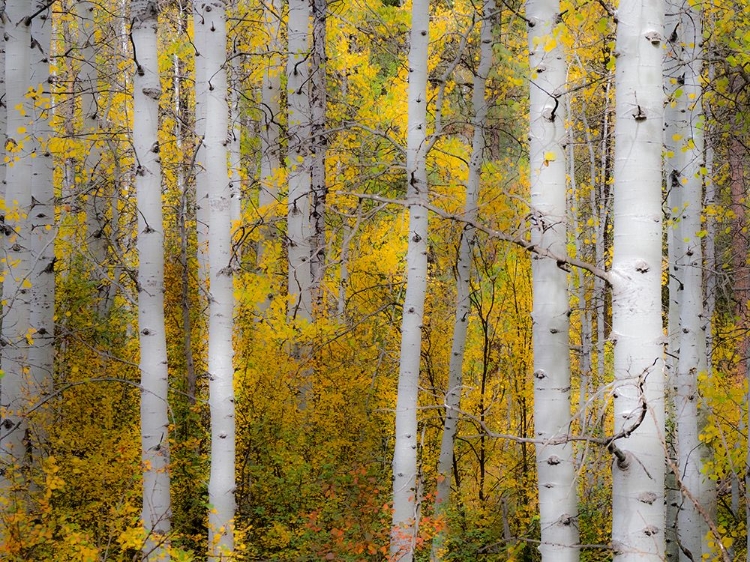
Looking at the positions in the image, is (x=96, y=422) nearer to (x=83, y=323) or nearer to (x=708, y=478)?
(x=83, y=323)

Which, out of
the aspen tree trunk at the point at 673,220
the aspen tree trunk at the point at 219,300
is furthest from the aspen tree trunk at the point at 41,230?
the aspen tree trunk at the point at 673,220

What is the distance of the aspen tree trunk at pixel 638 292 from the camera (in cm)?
227

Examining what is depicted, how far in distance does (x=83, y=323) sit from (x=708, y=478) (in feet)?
26.2

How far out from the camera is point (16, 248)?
5520 millimetres

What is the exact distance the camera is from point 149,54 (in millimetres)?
4816

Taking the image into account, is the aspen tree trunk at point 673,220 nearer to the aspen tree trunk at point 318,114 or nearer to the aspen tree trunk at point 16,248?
the aspen tree trunk at point 318,114

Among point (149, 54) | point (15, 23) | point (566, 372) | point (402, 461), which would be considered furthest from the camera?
point (15, 23)

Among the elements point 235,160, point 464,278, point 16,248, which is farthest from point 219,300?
point 235,160

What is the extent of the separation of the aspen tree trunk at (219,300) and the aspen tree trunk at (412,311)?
1.28 meters

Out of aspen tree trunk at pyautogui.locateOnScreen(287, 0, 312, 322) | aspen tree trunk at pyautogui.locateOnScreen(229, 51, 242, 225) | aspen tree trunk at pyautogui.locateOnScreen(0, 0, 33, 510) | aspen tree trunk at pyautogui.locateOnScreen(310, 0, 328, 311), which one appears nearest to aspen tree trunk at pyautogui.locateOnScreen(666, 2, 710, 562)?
aspen tree trunk at pyautogui.locateOnScreen(310, 0, 328, 311)

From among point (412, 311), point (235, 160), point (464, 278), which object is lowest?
point (412, 311)

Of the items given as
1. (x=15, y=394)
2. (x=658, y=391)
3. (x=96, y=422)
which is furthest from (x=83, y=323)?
(x=658, y=391)

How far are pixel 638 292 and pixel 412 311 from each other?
304 centimetres

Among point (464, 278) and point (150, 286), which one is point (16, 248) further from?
point (464, 278)
